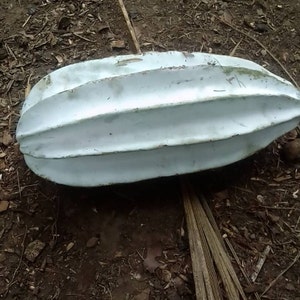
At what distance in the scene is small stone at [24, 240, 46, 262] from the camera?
1.15 m

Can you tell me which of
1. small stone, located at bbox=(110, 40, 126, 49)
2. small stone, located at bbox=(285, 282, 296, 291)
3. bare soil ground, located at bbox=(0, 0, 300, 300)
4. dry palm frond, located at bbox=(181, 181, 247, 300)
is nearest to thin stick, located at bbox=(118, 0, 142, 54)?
small stone, located at bbox=(110, 40, 126, 49)

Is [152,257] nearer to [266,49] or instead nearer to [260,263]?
[260,263]

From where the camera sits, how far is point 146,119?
1.08 metres

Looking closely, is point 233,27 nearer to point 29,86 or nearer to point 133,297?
point 29,86

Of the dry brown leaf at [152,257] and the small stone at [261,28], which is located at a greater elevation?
the small stone at [261,28]

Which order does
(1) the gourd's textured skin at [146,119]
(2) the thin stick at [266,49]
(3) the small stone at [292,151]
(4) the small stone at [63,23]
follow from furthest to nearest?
(4) the small stone at [63,23], (2) the thin stick at [266,49], (3) the small stone at [292,151], (1) the gourd's textured skin at [146,119]

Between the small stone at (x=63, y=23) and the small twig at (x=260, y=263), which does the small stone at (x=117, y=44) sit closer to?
the small stone at (x=63, y=23)

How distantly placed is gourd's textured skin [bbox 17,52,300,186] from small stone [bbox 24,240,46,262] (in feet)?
0.45

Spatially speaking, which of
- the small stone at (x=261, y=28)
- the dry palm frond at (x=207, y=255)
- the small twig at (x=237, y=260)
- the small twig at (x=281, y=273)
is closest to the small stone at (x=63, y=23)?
the small stone at (x=261, y=28)

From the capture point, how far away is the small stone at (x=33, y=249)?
115 cm

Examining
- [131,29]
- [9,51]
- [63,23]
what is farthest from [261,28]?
[9,51]

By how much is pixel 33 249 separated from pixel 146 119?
1.15 feet

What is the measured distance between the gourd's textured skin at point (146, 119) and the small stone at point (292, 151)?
0.13 meters

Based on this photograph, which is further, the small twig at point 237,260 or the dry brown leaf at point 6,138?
the dry brown leaf at point 6,138
